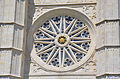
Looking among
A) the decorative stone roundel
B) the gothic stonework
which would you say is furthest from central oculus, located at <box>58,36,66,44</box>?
the gothic stonework

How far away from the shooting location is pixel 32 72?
1261 centimetres

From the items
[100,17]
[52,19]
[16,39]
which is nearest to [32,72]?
[16,39]

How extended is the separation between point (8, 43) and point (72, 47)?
2.40 meters

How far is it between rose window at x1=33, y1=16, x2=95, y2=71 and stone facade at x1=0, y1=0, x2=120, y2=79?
20cm

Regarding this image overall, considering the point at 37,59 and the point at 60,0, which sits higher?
the point at 60,0

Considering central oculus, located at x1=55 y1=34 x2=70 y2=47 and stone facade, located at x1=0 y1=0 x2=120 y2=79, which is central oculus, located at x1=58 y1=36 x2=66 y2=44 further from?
stone facade, located at x1=0 y1=0 x2=120 y2=79

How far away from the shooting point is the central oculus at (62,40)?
42.3ft

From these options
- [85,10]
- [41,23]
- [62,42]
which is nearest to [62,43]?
[62,42]

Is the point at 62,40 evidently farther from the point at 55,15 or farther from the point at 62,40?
the point at 55,15

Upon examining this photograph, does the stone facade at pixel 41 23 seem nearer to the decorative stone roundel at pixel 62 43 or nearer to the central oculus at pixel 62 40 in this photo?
the decorative stone roundel at pixel 62 43

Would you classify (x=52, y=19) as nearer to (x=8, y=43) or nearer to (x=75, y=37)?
(x=75, y=37)

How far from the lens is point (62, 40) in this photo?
42.5ft

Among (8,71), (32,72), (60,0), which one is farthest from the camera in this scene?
(60,0)

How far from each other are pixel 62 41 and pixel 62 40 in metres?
0.04
